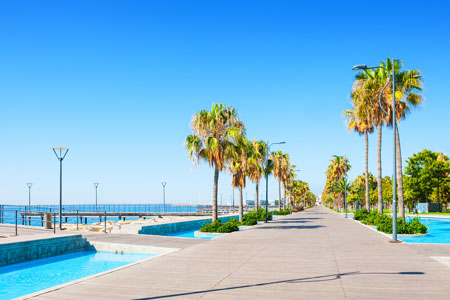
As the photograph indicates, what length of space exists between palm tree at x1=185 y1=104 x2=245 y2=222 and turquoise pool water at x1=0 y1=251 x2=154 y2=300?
32.5 ft

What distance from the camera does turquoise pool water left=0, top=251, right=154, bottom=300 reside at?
12250mm

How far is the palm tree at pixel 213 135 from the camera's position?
25.6m

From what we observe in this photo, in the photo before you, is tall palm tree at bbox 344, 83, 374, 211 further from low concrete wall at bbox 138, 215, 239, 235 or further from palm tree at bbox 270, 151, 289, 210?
palm tree at bbox 270, 151, 289, 210

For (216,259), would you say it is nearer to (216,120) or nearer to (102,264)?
(102,264)

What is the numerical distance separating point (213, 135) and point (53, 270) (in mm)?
13811

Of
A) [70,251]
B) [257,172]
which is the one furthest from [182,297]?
[257,172]

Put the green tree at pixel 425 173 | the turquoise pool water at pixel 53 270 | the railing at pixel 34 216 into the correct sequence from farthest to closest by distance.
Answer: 1. the green tree at pixel 425 173
2. the railing at pixel 34 216
3. the turquoise pool water at pixel 53 270

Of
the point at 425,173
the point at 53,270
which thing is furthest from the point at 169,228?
the point at 425,173

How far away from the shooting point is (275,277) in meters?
10.1

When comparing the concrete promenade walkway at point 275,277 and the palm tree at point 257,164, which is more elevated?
the palm tree at point 257,164

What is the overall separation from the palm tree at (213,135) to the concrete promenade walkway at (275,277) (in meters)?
11.0

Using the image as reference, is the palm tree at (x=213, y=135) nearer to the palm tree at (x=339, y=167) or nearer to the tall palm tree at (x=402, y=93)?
the tall palm tree at (x=402, y=93)

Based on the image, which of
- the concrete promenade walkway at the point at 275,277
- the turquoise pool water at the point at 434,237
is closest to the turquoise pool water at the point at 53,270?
the concrete promenade walkway at the point at 275,277

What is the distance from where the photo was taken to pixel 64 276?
1392 cm
